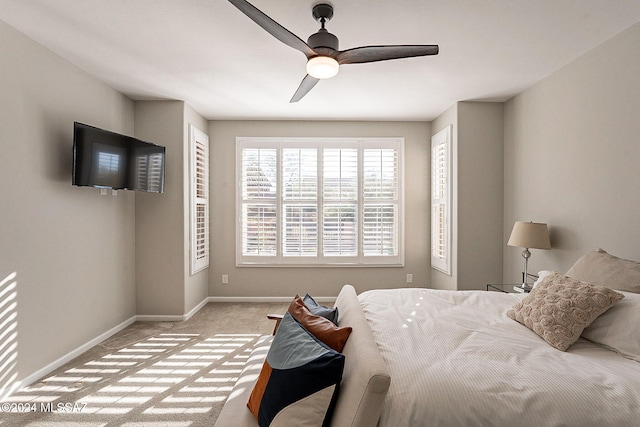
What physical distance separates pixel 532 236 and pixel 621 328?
155cm

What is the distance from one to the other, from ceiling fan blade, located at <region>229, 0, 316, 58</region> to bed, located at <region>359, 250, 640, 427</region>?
174 cm

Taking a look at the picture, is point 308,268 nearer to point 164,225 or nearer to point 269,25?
point 164,225

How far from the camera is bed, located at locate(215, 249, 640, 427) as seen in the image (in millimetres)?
1279

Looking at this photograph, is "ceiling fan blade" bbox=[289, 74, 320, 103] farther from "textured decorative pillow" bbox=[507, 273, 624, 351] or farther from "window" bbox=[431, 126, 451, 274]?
"window" bbox=[431, 126, 451, 274]

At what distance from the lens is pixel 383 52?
2137 mm

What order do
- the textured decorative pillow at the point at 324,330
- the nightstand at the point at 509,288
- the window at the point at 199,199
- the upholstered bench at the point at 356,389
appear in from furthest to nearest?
the window at the point at 199,199 → the nightstand at the point at 509,288 → the textured decorative pillow at the point at 324,330 → the upholstered bench at the point at 356,389

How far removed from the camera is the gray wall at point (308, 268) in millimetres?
5020

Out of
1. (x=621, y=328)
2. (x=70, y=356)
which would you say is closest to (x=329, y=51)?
(x=621, y=328)

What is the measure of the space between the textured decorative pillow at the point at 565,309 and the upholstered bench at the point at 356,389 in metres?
0.99

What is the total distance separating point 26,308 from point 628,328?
154 inches

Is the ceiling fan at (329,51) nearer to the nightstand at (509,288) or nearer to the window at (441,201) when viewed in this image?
the nightstand at (509,288)

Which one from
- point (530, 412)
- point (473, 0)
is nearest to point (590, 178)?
point (473, 0)

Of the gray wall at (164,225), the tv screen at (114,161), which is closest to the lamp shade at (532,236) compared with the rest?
the gray wall at (164,225)

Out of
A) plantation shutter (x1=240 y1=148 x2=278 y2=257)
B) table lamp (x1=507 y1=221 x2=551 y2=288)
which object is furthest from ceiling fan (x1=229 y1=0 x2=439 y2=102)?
plantation shutter (x1=240 y1=148 x2=278 y2=257)
